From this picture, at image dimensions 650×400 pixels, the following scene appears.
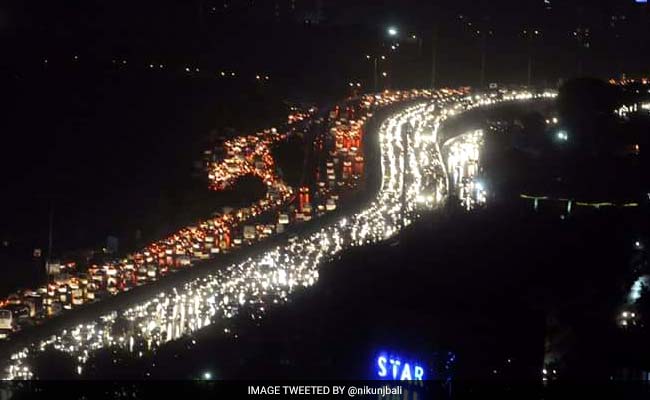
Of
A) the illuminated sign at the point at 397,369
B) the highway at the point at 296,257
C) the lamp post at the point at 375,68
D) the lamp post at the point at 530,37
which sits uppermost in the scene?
the lamp post at the point at 530,37

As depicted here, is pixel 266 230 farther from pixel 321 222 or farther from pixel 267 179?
pixel 267 179

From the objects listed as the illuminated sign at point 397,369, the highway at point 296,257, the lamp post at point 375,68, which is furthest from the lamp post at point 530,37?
the illuminated sign at point 397,369

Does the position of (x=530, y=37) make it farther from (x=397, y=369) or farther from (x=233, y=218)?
(x=397, y=369)

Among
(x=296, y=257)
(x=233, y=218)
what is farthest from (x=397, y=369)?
(x=233, y=218)

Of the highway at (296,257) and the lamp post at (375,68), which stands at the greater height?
the lamp post at (375,68)

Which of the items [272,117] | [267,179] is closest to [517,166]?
[267,179]

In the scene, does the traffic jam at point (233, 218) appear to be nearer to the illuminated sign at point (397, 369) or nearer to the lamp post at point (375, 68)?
the lamp post at point (375, 68)
